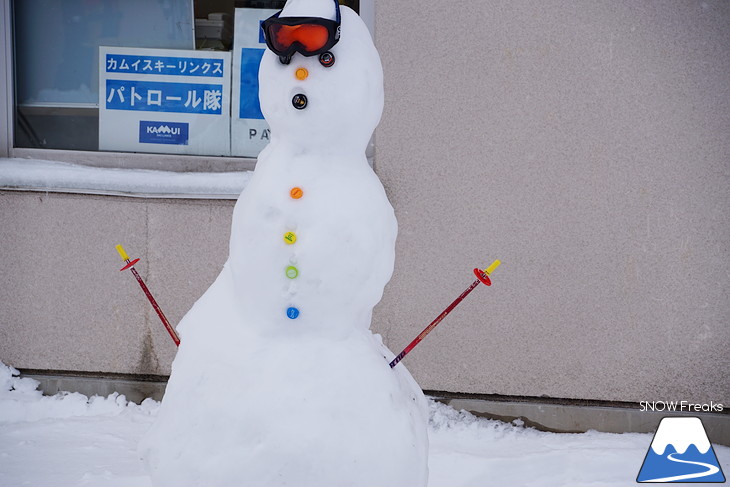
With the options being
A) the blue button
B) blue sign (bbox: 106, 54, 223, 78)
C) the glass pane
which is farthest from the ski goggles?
the glass pane

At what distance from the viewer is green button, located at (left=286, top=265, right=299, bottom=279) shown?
2164 mm

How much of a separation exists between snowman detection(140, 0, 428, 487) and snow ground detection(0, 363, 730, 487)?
1211 millimetres

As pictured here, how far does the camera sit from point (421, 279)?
4074mm

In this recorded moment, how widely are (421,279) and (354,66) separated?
6.62ft

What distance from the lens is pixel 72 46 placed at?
450cm

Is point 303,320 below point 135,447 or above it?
above

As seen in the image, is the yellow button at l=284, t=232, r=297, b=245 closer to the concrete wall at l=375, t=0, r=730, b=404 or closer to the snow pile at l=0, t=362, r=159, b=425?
the concrete wall at l=375, t=0, r=730, b=404

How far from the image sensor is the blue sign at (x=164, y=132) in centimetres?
443

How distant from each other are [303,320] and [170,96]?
2.68m

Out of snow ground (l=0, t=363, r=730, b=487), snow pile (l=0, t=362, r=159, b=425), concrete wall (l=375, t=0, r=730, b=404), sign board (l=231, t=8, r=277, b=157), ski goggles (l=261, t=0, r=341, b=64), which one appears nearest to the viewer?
ski goggles (l=261, t=0, r=341, b=64)

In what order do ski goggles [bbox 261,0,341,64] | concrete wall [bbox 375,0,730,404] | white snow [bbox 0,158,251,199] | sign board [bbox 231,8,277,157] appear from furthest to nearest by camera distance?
1. sign board [bbox 231,8,277,157]
2. white snow [bbox 0,158,251,199]
3. concrete wall [bbox 375,0,730,404]
4. ski goggles [bbox 261,0,341,64]

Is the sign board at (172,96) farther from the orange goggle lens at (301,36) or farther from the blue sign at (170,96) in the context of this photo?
the orange goggle lens at (301,36)

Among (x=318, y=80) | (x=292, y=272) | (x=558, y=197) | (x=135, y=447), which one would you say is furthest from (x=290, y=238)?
(x=558, y=197)

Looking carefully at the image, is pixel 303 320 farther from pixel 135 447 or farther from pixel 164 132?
pixel 164 132
